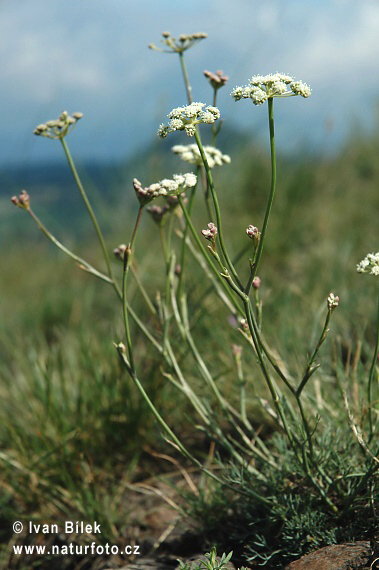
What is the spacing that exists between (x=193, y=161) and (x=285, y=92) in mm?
622

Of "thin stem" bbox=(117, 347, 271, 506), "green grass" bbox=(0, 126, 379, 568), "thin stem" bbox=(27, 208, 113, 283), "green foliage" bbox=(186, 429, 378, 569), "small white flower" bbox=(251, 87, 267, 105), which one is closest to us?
"small white flower" bbox=(251, 87, 267, 105)

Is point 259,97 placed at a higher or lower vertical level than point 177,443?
higher

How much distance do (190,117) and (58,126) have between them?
68 cm

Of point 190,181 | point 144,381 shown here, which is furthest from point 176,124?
point 144,381

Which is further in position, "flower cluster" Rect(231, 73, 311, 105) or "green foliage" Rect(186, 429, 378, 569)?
"green foliage" Rect(186, 429, 378, 569)

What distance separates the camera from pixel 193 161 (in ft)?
6.37

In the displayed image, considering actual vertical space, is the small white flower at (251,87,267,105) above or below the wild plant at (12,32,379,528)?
above

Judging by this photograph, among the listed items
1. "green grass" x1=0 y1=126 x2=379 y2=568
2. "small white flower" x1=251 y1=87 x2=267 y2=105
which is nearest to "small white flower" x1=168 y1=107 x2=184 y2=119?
"small white flower" x1=251 y1=87 x2=267 y2=105

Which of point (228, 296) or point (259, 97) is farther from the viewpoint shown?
point (228, 296)

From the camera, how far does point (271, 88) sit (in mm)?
1338

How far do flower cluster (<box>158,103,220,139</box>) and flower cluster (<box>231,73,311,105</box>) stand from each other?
0.31ft

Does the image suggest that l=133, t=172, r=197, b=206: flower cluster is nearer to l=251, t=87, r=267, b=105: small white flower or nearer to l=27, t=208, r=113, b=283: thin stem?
l=251, t=87, r=267, b=105: small white flower

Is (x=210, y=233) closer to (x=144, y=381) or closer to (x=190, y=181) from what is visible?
(x=190, y=181)

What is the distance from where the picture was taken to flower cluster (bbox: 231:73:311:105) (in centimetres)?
132
